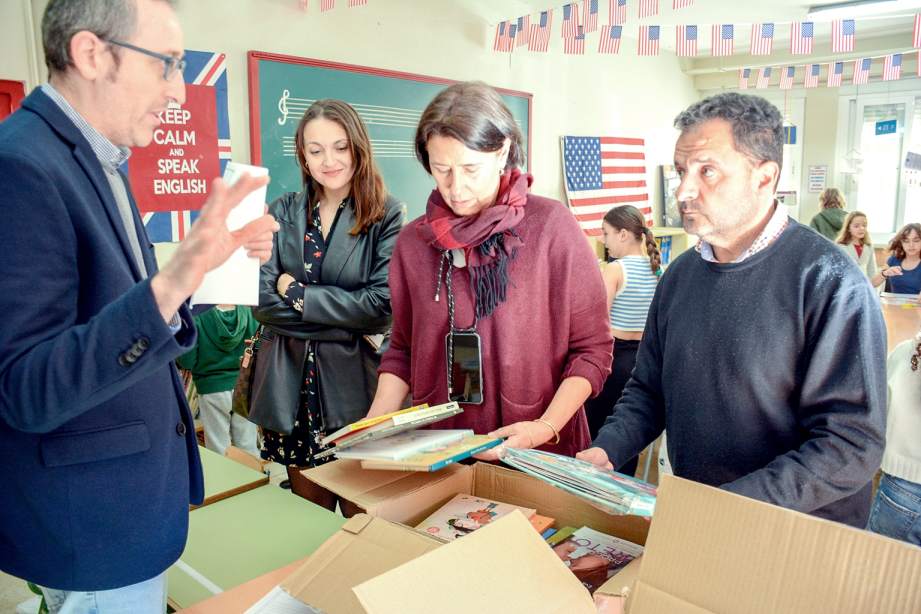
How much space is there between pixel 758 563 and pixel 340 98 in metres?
4.06

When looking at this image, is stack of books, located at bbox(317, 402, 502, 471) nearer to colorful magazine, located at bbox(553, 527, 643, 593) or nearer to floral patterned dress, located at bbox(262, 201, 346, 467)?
colorful magazine, located at bbox(553, 527, 643, 593)

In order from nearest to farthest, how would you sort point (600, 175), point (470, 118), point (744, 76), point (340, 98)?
point (470, 118)
point (340, 98)
point (600, 175)
point (744, 76)

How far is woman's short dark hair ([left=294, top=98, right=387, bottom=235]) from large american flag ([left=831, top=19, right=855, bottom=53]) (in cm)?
407

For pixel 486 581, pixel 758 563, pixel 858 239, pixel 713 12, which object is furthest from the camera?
pixel 858 239

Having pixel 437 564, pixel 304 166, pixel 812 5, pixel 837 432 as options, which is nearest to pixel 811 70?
pixel 812 5

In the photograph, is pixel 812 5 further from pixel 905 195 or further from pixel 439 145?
pixel 439 145

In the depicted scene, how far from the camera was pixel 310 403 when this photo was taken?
2.16 m

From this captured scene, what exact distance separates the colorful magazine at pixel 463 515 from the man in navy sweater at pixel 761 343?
21cm

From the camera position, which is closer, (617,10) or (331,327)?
(331,327)

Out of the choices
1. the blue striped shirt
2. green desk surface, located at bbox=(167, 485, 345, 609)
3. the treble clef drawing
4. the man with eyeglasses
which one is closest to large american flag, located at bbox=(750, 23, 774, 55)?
the blue striped shirt

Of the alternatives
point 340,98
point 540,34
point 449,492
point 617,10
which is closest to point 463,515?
point 449,492

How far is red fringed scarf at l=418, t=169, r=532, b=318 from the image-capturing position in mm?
1602

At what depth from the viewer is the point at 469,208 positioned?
64.5 inches

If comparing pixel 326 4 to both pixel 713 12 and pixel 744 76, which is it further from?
pixel 744 76
